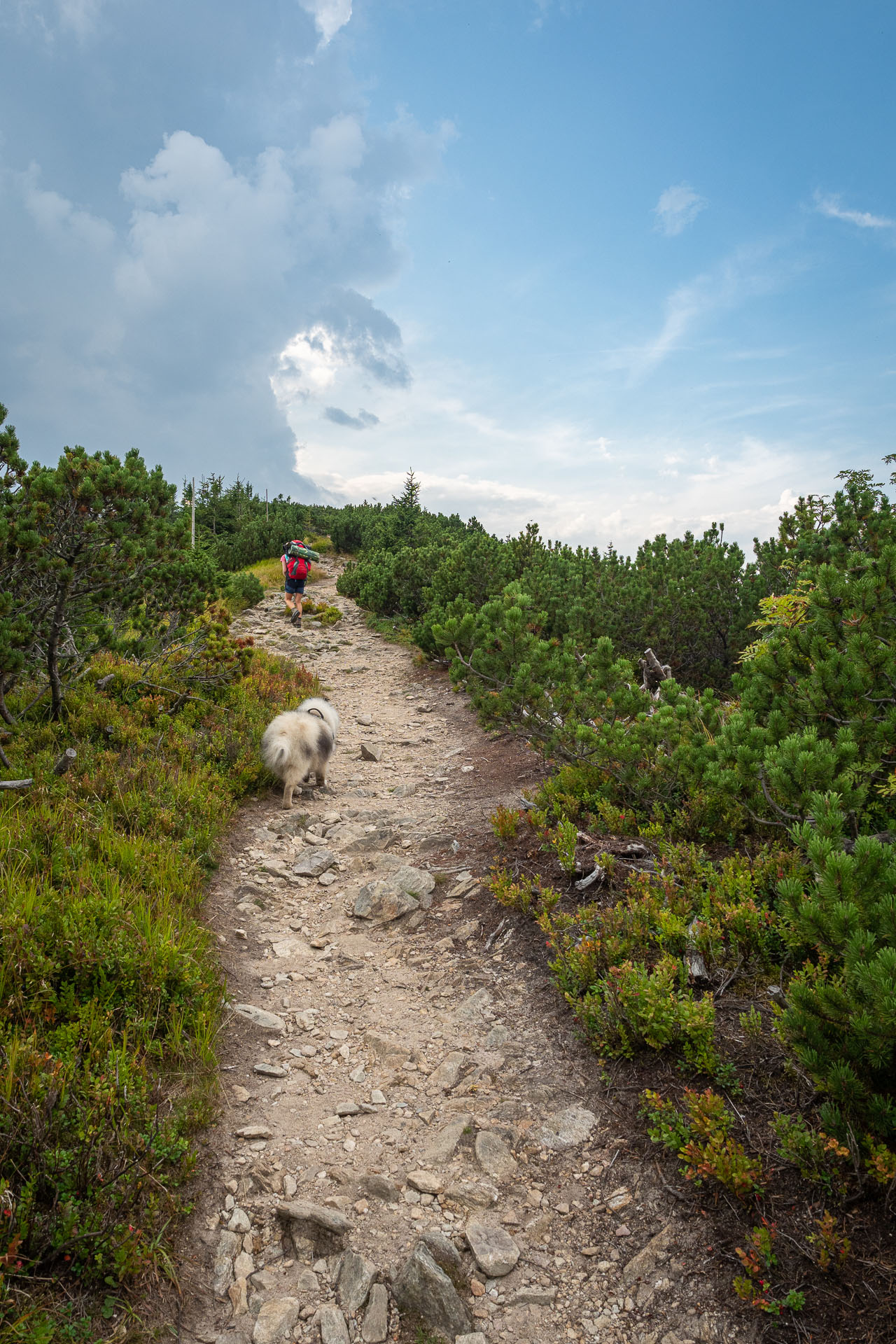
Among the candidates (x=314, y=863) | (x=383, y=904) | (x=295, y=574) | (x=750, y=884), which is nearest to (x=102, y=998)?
(x=383, y=904)

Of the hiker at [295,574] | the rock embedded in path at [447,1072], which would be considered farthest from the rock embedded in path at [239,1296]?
the hiker at [295,574]

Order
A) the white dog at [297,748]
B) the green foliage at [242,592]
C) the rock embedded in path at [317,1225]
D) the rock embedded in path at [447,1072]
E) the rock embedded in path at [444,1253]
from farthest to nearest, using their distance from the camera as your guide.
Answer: the green foliage at [242,592], the white dog at [297,748], the rock embedded in path at [447,1072], the rock embedded in path at [317,1225], the rock embedded in path at [444,1253]

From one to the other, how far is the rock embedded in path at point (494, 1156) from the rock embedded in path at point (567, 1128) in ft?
0.66

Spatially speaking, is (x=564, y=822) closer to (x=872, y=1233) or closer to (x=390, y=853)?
(x=390, y=853)

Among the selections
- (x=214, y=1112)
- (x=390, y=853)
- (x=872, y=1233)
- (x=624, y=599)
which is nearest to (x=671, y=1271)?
(x=872, y=1233)

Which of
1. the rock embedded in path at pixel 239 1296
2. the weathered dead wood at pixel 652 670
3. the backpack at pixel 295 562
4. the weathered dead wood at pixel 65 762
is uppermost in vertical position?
the backpack at pixel 295 562

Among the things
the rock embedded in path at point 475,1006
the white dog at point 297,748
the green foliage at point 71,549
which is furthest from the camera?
the white dog at point 297,748

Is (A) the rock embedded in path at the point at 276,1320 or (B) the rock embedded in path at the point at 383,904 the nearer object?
(A) the rock embedded in path at the point at 276,1320

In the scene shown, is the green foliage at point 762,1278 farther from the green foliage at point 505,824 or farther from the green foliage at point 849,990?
the green foliage at point 505,824

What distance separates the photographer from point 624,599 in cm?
1288

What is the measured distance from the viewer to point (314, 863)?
7281 millimetres

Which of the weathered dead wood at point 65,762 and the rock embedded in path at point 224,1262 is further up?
the weathered dead wood at point 65,762

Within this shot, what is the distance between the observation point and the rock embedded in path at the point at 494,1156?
3.46m

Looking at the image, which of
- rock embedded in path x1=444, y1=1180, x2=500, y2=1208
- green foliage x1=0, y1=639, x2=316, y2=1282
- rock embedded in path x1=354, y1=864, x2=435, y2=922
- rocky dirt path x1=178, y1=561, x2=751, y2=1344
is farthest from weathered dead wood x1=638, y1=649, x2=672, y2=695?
rock embedded in path x1=444, y1=1180, x2=500, y2=1208
